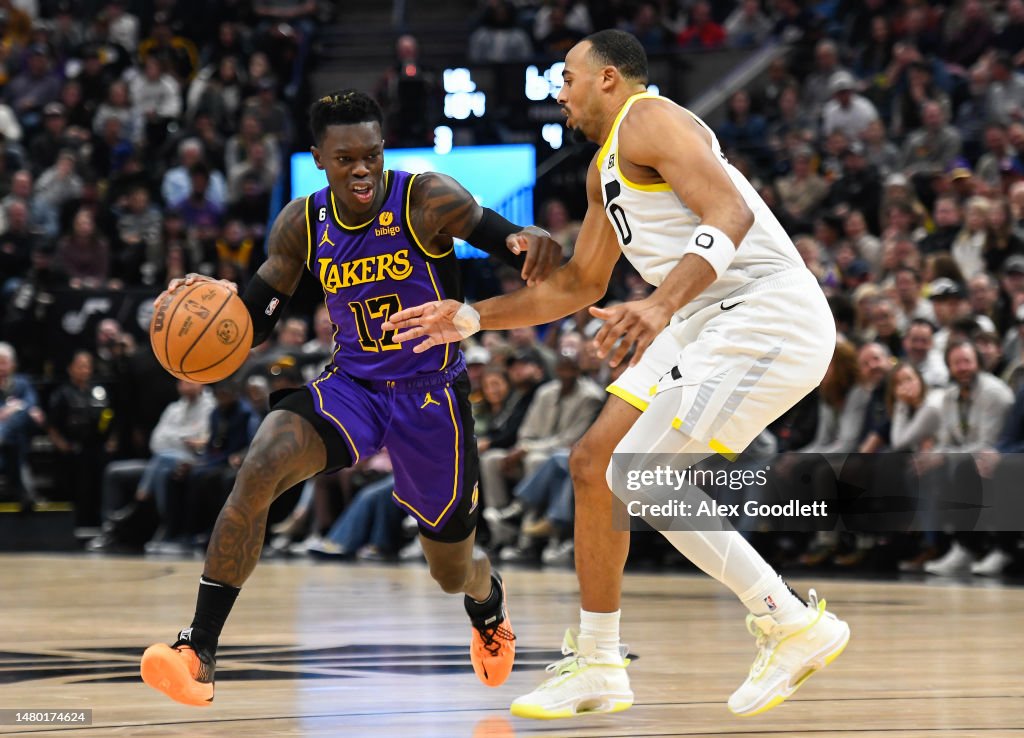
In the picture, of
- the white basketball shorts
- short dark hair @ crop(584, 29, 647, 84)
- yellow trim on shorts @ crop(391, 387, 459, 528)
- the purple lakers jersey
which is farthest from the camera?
yellow trim on shorts @ crop(391, 387, 459, 528)

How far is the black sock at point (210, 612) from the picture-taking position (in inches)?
181

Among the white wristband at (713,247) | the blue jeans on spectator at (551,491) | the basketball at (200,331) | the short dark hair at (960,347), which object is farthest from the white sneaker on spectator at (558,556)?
the white wristband at (713,247)

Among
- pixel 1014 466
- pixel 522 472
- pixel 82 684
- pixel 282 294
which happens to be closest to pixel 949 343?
pixel 1014 466

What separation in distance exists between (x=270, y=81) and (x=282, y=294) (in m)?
13.3

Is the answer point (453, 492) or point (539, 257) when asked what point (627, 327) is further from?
point (453, 492)

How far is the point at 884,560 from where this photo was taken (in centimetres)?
1002

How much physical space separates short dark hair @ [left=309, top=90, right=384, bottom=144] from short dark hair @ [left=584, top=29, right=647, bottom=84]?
0.84 m

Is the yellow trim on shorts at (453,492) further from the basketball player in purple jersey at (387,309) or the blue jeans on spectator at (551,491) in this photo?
the blue jeans on spectator at (551,491)

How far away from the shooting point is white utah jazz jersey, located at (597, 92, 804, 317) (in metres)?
4.55

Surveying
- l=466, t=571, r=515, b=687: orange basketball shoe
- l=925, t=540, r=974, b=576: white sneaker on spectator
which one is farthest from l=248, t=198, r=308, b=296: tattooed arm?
l=925, t=540, r=974, b=576: white sneaker on spectator

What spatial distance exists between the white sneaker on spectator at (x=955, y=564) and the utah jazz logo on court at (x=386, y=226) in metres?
5.54

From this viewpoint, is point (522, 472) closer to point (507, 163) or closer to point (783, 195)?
point (783, 195)

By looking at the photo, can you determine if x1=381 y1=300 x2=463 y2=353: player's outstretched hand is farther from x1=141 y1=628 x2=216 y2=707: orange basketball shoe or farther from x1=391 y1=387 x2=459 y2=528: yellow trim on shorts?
x1=141 y1=628 x2=216 y2=707: orange basketball shoe

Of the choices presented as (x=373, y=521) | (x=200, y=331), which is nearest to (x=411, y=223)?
(x=200, y=331)
